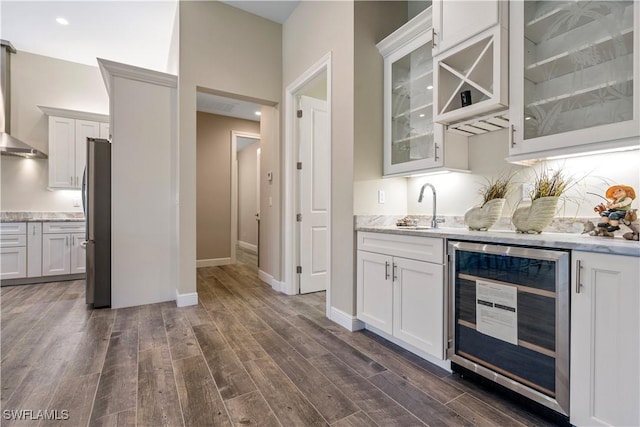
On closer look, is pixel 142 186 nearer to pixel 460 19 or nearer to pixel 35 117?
pixel 35 117

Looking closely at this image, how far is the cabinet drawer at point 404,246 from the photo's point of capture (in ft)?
6.13

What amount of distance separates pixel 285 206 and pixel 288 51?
1.93 m

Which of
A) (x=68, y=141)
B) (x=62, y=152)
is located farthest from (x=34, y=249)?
(x=68, y=141)

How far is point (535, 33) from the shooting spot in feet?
5.55

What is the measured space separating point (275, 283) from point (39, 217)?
3467mm

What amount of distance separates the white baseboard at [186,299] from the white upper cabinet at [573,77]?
3.19 metres

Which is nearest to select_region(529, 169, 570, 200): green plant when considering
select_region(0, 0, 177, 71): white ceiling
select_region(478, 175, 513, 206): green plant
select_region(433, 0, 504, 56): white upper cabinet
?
select_region(478, 175, 513, 206): green plant

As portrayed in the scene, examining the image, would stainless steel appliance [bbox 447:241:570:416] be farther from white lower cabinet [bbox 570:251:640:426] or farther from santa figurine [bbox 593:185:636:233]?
santa figurine [bbox 593:185:636:233]

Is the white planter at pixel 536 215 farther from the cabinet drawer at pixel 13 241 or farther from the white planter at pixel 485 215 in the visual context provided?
the cabinet drawer at pixel 13 241

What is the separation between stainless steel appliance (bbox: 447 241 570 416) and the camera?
134cm

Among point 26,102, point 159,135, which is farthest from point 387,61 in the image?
point 26,102

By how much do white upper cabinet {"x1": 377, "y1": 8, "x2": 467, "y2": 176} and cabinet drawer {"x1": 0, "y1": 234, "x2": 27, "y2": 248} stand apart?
491cm

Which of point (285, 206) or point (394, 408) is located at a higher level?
point (285, 206)

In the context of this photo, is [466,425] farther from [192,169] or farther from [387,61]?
[192,169]
